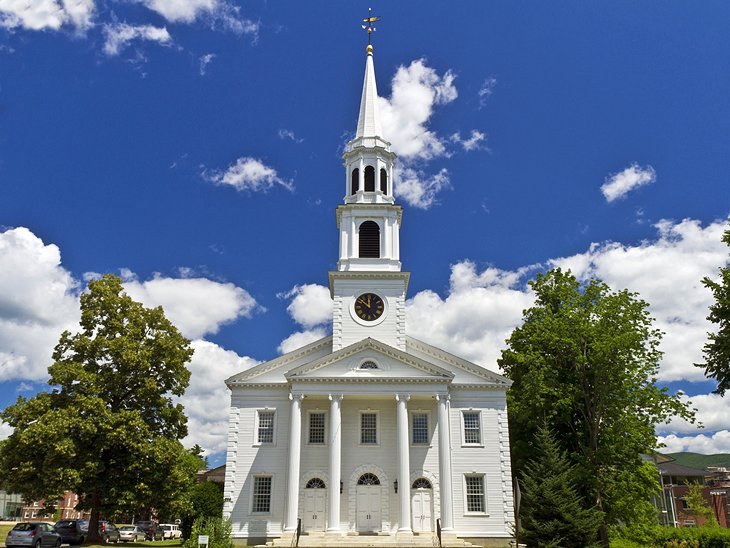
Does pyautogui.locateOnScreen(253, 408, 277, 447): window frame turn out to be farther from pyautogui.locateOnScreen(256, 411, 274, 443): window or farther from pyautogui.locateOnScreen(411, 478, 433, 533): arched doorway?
pyautogui.locateOnScreen(411, 478, 433, 533): arched doorway

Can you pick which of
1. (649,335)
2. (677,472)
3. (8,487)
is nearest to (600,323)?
(649,335)

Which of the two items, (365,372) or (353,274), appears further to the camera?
(353,274)

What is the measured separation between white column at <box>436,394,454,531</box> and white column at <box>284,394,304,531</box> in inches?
284

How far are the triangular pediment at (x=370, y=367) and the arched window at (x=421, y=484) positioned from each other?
547 centimetres

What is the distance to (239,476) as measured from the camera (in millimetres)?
32031

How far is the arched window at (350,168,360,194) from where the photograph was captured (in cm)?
3941

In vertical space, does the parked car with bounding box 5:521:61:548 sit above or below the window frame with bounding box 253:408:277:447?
below

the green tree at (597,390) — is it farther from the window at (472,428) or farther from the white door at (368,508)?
the white door at (368,508)

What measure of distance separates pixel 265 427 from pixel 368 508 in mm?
7035

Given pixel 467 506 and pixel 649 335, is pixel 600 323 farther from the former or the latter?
pixel 467 506

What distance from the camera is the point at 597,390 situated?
32469mm

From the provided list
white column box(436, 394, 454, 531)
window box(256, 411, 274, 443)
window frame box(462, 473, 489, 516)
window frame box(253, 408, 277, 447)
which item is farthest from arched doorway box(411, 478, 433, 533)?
window box(256, 411, 274, 443)

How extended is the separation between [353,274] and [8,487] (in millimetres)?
20502

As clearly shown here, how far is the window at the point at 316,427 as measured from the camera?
32938mm
